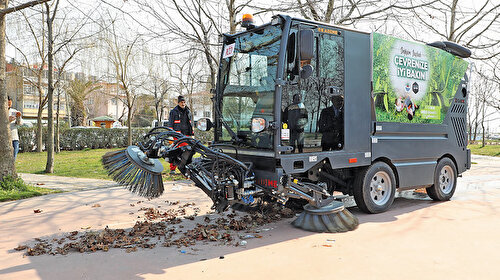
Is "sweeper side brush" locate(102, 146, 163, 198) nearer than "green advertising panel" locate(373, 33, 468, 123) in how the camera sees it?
Yes

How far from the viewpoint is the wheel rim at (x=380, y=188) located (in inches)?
249

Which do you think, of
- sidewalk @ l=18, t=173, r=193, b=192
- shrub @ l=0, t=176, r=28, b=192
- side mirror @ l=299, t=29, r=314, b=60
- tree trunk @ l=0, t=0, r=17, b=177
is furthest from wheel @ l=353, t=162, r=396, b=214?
tree trunk @ l=0, t=0, r=17, b=177

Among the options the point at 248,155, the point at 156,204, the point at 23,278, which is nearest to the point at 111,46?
the point at 156,204

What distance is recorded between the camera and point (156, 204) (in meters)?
7.02

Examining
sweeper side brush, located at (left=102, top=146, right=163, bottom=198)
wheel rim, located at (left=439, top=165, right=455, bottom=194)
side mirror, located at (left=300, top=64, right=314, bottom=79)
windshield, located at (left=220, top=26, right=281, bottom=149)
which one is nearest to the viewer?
sweeper side brush, located at (left=102, top=146, right=163, bottom=198)

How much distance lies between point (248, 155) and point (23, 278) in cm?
304

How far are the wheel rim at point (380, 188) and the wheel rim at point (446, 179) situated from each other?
5.42 ft

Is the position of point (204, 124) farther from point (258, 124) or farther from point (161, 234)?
point (161, 234)

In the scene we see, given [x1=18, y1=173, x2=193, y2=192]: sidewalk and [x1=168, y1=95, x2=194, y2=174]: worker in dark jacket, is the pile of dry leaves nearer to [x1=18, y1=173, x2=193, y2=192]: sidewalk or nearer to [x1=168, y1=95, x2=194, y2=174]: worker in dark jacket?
[x1=18, y1=173, x2=193, y2=192]: sidewalk

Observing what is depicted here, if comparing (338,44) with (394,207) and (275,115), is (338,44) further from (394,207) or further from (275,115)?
(394,207)

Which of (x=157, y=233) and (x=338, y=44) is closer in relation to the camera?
(x=157, y=233)

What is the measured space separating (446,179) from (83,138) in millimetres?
19385

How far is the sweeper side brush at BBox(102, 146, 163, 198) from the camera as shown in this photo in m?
4.86

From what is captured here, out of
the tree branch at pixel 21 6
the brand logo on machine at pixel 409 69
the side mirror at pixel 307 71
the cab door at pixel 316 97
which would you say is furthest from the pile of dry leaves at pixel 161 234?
the tree branch at pixel 21 6
